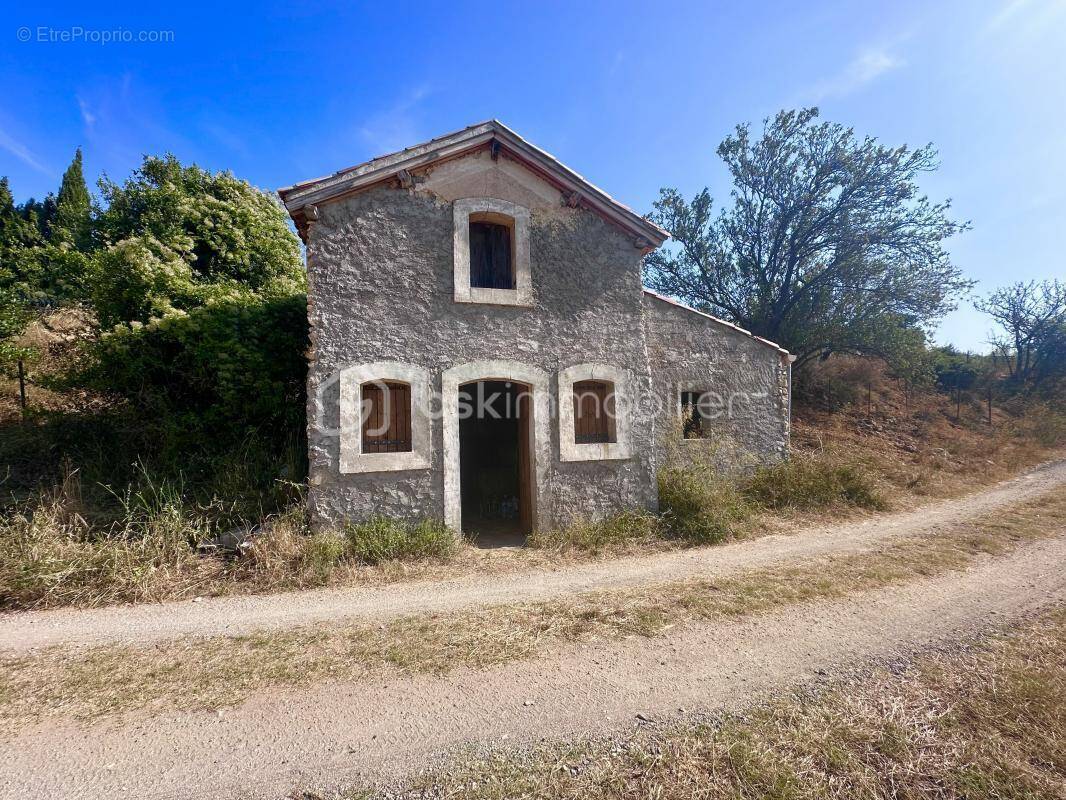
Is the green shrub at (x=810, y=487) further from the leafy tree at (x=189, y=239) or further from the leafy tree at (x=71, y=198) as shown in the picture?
the leafy tree at (x=71, y=198)

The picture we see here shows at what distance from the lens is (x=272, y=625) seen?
399 centimetres

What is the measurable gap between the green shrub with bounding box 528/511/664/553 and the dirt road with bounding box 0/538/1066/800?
2507mm

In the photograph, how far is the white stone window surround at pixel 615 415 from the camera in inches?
267

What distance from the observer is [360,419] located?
5.99 m

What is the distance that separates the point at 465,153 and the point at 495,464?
5.94m

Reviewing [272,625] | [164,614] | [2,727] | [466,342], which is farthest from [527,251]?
[2,727]

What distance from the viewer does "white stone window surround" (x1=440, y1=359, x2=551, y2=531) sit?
6246 millimetres

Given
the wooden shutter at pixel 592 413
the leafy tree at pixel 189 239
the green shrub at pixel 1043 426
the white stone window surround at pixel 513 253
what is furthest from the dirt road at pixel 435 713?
the green shrub at pixel 1043 426

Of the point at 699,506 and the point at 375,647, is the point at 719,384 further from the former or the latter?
the point at 375,647

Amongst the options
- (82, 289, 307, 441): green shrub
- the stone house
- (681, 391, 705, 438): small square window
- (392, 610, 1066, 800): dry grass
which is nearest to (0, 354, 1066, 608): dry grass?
the stone house

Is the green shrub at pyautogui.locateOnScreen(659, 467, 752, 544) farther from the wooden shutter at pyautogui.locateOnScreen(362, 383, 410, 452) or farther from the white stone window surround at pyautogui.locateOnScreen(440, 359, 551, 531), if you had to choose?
the wooden shutter at pyautogui.locateOnScreen(362, 383, 410, 452)

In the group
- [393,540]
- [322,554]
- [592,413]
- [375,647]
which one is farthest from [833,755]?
[592,413]

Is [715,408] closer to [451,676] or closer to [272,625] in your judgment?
[451,676]

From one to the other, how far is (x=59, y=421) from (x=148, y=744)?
7.87 meters
